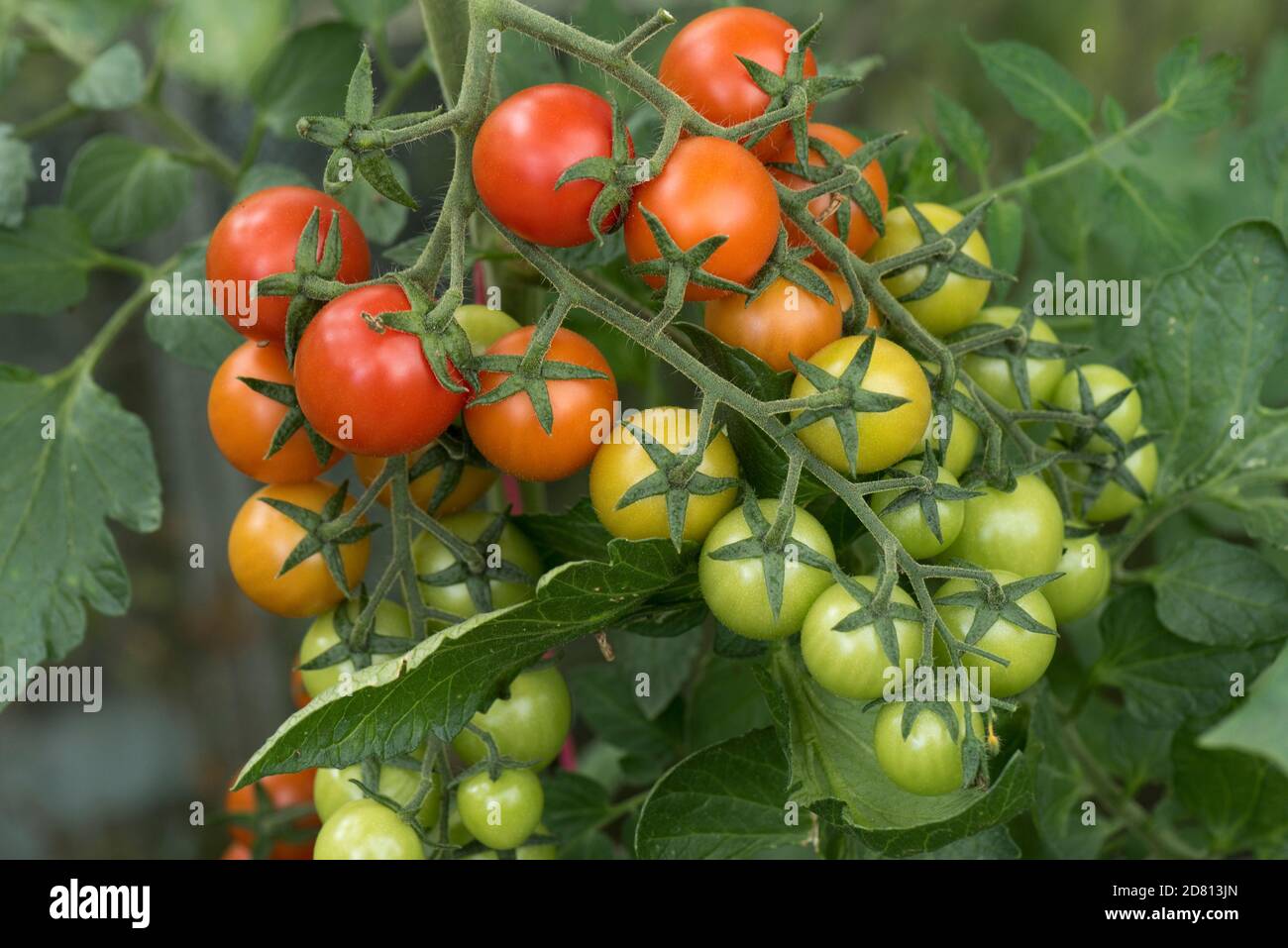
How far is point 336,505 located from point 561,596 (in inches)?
4.9

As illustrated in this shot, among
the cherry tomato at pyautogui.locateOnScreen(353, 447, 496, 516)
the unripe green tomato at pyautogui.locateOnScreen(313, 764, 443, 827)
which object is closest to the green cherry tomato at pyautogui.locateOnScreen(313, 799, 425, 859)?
the unripe green tomato at pyautogui.locateOnScreen(313, 764, 443, 827)

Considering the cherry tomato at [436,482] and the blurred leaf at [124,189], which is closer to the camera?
the cherry tomato at [436,482]

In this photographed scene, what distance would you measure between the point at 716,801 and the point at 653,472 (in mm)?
151

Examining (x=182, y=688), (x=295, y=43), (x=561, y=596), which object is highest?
(x=295, y=43)

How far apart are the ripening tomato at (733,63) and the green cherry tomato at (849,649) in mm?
173

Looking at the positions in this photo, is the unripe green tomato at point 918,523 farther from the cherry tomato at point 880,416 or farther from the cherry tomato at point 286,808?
the cherry tomato at point 286,808

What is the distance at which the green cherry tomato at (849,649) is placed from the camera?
0.39 m

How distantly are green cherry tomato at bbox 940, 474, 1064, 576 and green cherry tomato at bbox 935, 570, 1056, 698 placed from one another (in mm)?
20

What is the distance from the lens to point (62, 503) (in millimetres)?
602

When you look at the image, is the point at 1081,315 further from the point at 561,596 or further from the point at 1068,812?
the point at 561,596

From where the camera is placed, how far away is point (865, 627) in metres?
0.39

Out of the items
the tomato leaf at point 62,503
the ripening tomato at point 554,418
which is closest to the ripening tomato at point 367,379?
the ripening tomato at point 554,418

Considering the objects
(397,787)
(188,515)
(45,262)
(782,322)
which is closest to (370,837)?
(397,787)
